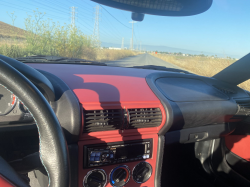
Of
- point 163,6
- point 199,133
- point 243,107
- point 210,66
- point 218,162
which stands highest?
point 163,6

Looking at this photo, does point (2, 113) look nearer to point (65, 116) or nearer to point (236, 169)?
point (65, 116)

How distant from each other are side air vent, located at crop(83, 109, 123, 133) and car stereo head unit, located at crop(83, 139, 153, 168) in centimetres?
14

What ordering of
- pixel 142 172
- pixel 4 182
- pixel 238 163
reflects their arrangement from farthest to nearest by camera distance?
pixel 238 163, pixel 142 172, pixel 4 182

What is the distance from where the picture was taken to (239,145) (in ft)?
9.63

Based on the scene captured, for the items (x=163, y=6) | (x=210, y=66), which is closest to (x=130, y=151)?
(x=163, y=6)

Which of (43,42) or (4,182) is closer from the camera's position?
(4,182)

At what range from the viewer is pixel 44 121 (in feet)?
2.60

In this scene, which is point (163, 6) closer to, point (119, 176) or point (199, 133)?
point (199, 133)

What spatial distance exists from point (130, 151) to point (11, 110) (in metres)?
1.01

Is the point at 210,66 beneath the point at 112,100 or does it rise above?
above

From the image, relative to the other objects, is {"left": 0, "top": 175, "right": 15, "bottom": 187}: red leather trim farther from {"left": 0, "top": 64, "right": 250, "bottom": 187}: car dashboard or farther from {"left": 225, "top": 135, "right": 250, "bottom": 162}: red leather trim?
{"left": 225, "top": 135, "right": 250, "bottom": 162}: red leather trim

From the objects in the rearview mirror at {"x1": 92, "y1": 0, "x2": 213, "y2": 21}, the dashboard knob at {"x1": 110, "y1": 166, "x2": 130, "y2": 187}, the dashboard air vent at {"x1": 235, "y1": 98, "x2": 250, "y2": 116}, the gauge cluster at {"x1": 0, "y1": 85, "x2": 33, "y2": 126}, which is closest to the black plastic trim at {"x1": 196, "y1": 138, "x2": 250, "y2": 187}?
the dashboard air vent at {"x1": 235, "y1": 98, "x2": 250, "y2": 116}

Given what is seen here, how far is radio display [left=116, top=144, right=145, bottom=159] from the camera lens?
177 cm

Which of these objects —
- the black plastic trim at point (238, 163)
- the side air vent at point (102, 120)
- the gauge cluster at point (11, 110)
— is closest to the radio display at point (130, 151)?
the side air vent at point (102, 120)
